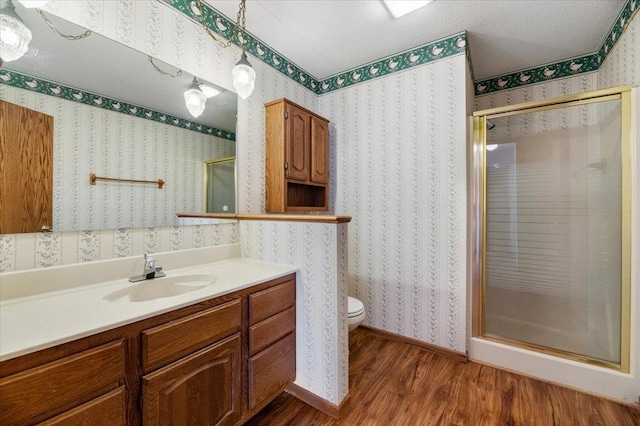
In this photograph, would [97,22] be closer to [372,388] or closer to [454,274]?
[372,388]

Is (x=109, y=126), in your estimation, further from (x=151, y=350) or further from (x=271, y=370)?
(x=271, y=370)

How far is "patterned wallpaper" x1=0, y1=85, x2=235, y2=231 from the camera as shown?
1157 millimetres

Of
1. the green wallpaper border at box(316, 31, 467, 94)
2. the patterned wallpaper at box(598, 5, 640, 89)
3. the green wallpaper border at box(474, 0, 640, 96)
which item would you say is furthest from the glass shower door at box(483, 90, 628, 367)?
the green wallpaper border at box(316, 31, 467, 94)

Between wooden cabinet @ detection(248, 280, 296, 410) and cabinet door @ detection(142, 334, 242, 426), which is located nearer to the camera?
cabinet door @ detection(142, 334, 242, 426)

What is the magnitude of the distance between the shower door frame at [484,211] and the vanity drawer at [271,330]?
4.82ft

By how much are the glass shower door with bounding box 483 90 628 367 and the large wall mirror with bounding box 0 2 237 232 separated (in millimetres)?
2235

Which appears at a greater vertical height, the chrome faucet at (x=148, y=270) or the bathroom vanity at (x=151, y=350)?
the chrome faucet at (x=148, y=270)

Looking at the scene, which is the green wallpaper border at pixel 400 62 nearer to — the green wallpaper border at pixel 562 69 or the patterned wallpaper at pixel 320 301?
the green wallpaper border at pixel 562 69

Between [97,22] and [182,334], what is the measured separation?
1566mm

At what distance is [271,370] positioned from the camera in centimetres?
138

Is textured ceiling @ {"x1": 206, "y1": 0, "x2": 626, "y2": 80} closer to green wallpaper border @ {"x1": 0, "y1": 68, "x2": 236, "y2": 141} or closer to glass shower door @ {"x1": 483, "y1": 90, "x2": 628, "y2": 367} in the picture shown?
glass shower door @ {"x1": 483, "y1": 90, "x2": 628, "y2": 367}

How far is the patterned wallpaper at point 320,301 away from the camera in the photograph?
1.40 m

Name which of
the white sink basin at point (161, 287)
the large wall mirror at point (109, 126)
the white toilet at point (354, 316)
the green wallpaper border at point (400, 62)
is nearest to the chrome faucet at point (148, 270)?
the white sink basin at point (161, 287)

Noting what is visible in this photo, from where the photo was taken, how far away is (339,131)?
262cm
